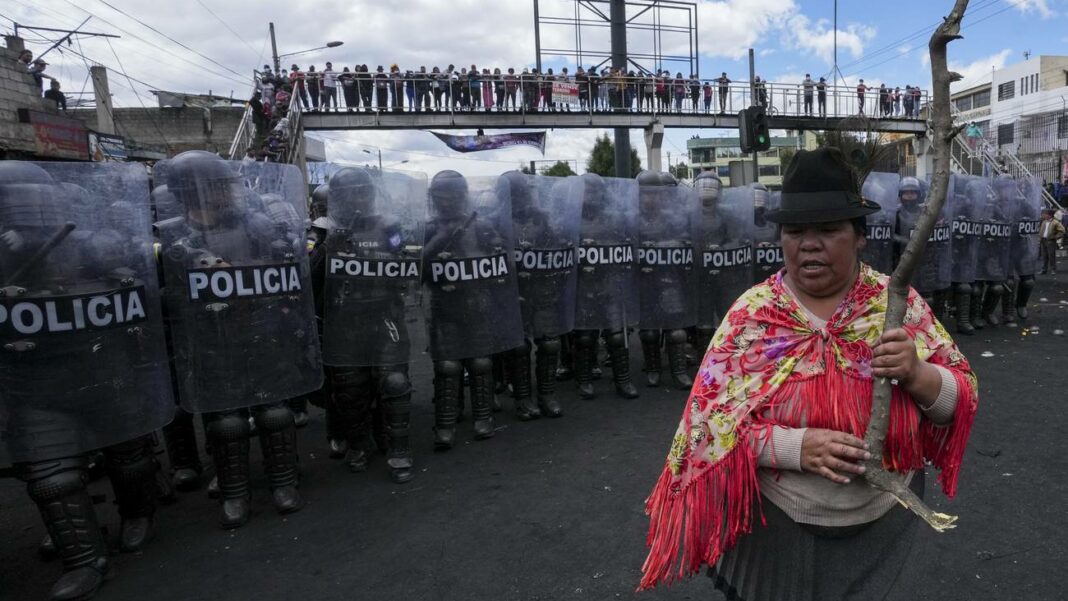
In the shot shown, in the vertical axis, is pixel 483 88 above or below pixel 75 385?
above

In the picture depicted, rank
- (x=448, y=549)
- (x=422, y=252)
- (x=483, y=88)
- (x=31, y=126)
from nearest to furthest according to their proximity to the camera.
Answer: (x=448, y=549) < (x=422, y=252) < (x=31, y=126) < (x=483, y=88)

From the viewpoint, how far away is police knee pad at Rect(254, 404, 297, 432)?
379 centimetres

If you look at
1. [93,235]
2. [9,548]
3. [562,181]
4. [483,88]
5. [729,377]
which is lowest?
[9,548]

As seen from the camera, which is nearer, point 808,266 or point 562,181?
point 808,266

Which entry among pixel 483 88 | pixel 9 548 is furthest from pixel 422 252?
pixel 483 88

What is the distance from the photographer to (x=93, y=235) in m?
3.16

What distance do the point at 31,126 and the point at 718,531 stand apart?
16764mm

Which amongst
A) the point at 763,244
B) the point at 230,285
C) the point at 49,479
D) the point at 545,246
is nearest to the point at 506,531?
the point at 230,285

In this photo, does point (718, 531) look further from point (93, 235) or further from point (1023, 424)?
point (1023, 424)

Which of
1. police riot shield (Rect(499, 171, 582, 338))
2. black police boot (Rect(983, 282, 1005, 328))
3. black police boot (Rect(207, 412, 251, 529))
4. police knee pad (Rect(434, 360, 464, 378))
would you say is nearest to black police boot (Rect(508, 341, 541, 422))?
police riot shield (Rect(499, 171, 582, 338))

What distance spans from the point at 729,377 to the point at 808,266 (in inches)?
13.4

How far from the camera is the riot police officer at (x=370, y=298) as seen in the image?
4094 millimetres

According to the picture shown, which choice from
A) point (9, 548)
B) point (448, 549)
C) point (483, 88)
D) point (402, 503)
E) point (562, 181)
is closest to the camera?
point (448, 549)

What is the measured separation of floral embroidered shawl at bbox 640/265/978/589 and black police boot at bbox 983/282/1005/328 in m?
8.30
